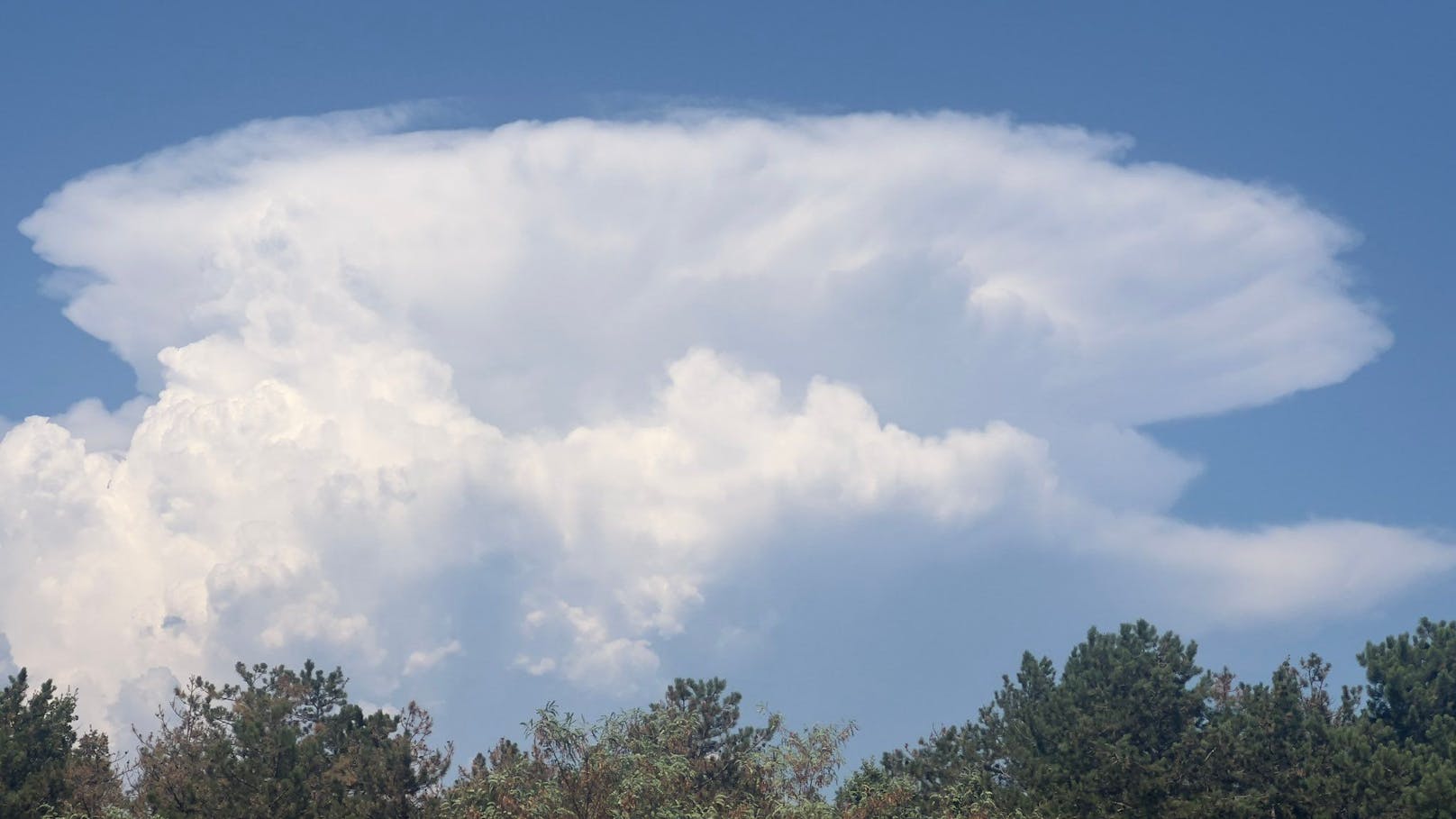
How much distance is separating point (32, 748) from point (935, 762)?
28.1 m

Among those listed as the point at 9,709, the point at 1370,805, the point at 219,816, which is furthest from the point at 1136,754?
the point at 9,709

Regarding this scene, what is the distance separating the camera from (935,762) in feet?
146

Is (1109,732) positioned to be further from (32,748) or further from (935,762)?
(32,748)

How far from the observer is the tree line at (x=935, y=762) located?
1358 inches

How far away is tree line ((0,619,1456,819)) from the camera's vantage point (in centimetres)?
3450

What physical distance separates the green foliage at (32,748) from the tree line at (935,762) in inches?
2.2

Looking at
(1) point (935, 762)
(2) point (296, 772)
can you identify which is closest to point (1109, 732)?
(1) point (935, 762)

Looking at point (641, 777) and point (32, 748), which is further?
point (32, 748)

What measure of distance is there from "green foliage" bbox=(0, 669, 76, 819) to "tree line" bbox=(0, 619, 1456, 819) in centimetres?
6

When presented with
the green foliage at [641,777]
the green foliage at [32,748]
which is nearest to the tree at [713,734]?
the green foliage at [641,777]

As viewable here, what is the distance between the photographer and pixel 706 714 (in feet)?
160

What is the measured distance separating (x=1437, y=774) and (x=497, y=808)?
22494 millimetres

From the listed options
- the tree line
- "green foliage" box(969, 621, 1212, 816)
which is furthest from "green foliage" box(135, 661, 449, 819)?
"green foliage" box(969, 621, 1212, 816)

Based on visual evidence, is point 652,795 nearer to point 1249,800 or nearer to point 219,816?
point 219,816
